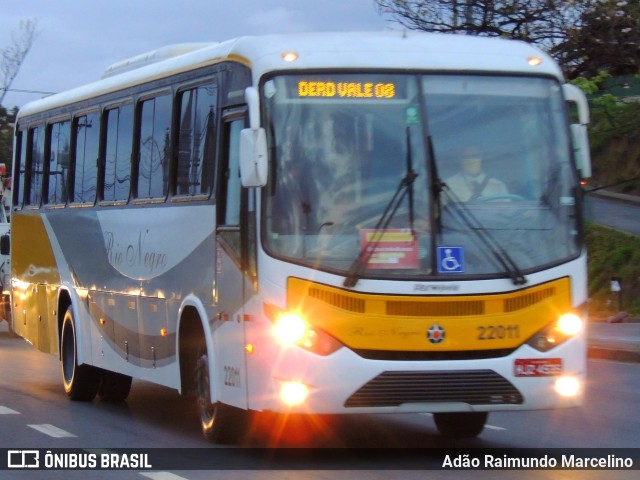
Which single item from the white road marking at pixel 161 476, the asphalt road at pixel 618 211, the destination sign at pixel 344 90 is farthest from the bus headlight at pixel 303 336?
the asphalt road at pixel 618 211

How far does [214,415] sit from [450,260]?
7.93 feet

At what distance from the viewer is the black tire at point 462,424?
11781mm

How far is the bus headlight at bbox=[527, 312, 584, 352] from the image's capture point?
10039 millimetres

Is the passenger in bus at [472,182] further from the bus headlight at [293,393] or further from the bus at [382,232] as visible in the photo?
the bus headlight at [293,393]

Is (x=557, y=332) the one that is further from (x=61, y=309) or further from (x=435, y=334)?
(x=61, y=309)

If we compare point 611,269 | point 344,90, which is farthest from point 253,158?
point 611,269

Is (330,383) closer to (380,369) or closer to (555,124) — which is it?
(380,369)

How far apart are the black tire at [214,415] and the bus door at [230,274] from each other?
9.3 inches

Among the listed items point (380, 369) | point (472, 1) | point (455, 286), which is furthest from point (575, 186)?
point (472, 1)

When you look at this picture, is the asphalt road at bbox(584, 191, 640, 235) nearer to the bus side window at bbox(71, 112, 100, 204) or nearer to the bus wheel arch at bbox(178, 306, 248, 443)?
the bus side window at bbox(71, 112, 100, 204)

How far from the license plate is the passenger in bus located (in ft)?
3.92

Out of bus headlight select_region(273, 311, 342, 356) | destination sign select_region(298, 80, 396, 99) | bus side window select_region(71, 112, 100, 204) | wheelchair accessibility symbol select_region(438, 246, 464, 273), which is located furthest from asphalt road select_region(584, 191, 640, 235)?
bus headlight select_region(273, 311, 342, 356)

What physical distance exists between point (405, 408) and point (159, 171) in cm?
410

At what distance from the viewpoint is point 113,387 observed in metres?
15.5
